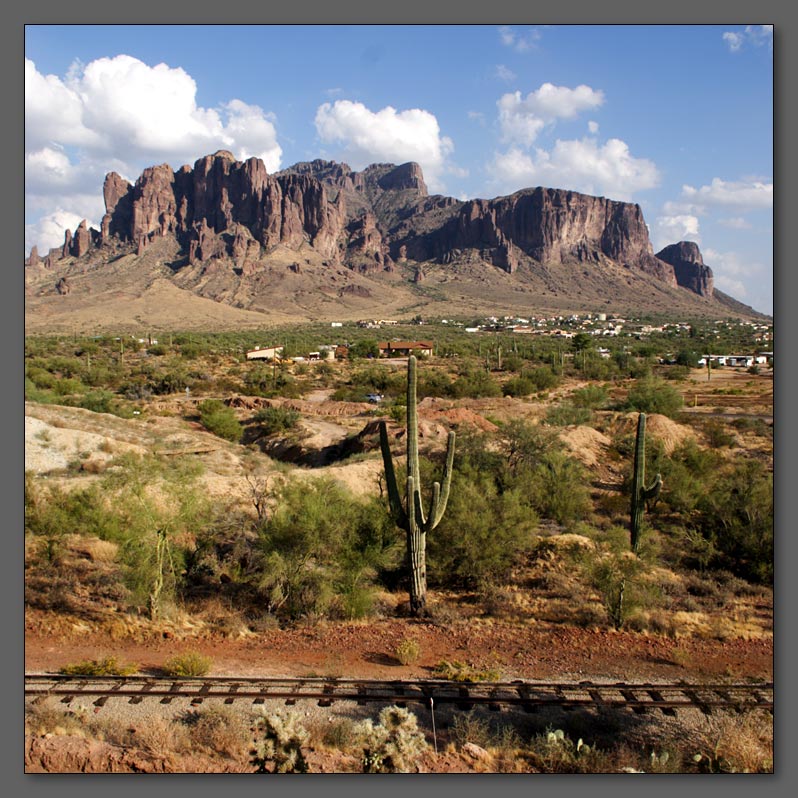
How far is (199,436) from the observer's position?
31.6m

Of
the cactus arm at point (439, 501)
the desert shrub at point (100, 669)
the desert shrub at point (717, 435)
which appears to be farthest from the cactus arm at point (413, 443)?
the desert shrub at point (717, 435)

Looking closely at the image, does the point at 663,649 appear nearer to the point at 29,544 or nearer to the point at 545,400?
the point at 29,544

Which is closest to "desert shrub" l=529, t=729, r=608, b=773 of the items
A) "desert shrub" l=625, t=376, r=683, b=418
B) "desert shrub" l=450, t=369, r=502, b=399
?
"desert shrub" l=625, t=376, r=683, b=418

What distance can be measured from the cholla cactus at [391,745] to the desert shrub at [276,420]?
2788 centimetres

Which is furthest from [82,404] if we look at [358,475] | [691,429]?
[691,429]

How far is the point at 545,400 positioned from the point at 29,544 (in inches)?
1518

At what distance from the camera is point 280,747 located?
7.48 metres

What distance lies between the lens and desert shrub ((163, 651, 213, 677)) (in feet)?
31.3

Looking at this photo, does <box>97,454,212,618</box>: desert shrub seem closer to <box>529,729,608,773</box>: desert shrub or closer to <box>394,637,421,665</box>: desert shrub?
<box>394,637,421,665</box>: desert shrub

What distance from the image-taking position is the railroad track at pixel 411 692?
8766mm

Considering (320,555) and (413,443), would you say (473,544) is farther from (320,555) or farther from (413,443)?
(320,555)

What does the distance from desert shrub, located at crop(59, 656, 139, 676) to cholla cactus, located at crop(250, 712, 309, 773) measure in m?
3.03

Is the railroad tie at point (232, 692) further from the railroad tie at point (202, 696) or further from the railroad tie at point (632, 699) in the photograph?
the railroad tie at point (632, 699)

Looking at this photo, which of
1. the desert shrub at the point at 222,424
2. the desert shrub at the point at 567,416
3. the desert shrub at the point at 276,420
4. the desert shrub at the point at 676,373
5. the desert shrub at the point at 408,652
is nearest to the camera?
the desert shrub at the point at 408,652
